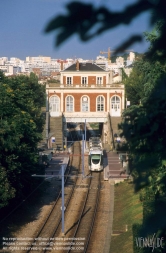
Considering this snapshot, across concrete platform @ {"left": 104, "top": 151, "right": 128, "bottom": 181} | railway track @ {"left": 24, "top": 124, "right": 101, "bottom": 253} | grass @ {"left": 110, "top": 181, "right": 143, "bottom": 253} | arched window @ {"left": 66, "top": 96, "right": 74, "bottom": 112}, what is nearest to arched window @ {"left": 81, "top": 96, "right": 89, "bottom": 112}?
arched window @ {"left": 66, "top": 96, "right": 74, "bottom": 112}

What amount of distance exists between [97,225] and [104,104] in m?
21.6

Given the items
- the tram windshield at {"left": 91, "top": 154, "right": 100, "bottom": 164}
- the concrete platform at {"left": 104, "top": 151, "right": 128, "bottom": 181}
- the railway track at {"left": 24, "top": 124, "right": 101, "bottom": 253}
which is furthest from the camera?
the tram windshield at {"left": 91, "top": 154, "right": 100, "bottom": 164}

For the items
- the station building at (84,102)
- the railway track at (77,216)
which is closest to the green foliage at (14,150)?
the railway track at (77,216)

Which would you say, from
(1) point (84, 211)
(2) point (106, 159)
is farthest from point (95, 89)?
(1) point (84, 211)

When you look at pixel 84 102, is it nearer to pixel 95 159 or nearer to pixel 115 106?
pixel 115 106

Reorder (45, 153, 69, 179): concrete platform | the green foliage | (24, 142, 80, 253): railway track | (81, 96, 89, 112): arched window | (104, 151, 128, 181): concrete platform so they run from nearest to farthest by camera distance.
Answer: (24, 142, 80, 253): railway track, the green foliage, (104, 151, 128, 181): concrete platform, (45, 153, 69, 179): concrete platform, (81, 96, 89, 112): arched window

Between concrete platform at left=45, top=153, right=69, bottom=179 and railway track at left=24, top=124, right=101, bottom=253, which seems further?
concrete platform at left=45, top=153, right=69, bottom=179

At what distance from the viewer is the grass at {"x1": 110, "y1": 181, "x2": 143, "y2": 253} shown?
12864mm

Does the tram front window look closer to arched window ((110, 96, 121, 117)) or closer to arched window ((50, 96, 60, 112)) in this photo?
arched window ((110, 96, 121, 117))

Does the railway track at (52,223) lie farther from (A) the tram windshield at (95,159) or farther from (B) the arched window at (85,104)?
(B) the arched window at (85,104)

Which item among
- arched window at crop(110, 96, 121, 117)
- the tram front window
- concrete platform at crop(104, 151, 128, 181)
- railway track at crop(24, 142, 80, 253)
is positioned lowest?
railway track at crop(24, 142, 80, 253)

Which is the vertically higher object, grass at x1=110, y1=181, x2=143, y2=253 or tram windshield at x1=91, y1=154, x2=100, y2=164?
tram windshield at x1=91, y1=154, x2=100, y2=164

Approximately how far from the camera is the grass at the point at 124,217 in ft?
42.2

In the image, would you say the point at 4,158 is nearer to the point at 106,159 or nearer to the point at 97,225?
the point at 97,225
